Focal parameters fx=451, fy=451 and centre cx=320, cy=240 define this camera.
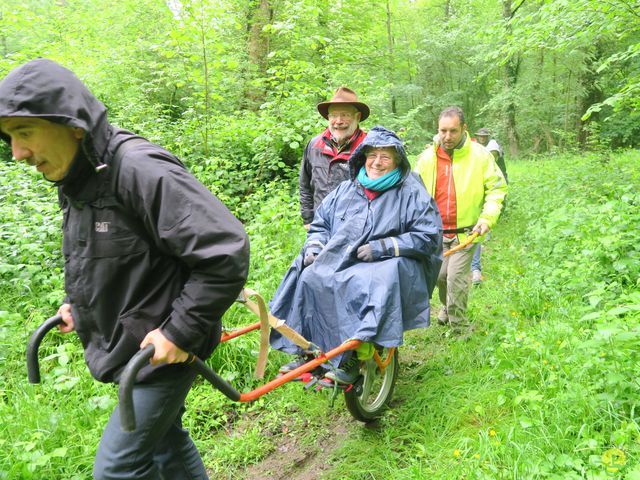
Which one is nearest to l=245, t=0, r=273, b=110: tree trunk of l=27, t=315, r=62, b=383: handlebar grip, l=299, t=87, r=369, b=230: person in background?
l=299, t=87, r=369, b=230: person in background

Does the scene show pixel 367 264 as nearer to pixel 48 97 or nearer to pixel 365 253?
pixel 365 253

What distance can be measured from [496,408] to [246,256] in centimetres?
245

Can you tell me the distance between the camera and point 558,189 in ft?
30.0

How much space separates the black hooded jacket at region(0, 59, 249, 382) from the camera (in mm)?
1621

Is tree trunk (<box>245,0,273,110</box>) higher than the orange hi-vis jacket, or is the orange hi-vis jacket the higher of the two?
tree trunk (<box>245,0,273,110</box>)

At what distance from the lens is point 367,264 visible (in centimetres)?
324

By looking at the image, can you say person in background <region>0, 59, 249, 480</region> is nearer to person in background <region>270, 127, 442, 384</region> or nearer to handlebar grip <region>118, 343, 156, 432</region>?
handlebar grip <region>118, 343, 156, 432</region>

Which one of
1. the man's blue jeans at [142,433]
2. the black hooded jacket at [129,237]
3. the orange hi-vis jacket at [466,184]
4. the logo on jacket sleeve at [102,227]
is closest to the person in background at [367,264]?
the orange hi-vis jacket at [466,184]

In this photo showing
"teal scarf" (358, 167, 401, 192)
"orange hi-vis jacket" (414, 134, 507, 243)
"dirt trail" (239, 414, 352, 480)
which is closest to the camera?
"dirt trail" (239, 414, 352, 480)

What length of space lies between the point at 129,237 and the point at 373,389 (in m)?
2.68

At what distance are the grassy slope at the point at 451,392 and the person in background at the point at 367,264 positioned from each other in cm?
73

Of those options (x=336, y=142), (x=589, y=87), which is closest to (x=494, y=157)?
(x=336, y=142)

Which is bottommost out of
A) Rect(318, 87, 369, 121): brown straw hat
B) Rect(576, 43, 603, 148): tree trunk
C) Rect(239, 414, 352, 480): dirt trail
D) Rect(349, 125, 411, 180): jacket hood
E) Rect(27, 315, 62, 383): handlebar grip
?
Rect(239, 414, 352, 480): dirt trail

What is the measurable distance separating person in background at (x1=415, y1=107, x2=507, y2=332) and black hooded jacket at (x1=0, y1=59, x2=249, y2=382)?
3.20m
